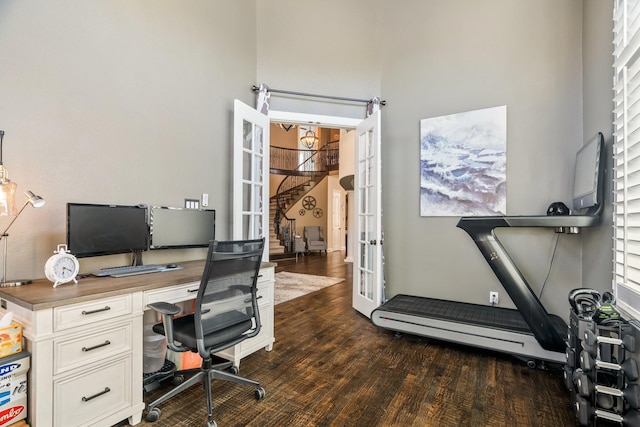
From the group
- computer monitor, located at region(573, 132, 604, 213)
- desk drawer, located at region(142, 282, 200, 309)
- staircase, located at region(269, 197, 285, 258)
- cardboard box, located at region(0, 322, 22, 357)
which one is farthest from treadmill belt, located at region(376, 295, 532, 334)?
staircase, located at region(269, 197, 285, 258)

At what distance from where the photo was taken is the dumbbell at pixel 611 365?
5.25 ft

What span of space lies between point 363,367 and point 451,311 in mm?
1135

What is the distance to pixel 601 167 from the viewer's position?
7.45 ft

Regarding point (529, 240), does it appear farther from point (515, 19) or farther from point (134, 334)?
point (134, 334)

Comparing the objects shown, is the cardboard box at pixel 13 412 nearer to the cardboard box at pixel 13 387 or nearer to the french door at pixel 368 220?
the cardboard box at pixel 13 387

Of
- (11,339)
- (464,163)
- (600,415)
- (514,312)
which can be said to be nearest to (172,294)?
(11,339)

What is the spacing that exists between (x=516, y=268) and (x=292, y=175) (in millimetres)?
9280

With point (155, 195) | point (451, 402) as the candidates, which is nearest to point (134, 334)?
point (155, 195)

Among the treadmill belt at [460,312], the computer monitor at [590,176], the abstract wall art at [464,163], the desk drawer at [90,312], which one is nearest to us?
the desk drawer at [90,312]

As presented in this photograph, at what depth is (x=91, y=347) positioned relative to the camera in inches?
65.3

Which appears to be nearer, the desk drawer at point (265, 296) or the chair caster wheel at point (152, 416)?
the chair caster wheel at point (152, 416)

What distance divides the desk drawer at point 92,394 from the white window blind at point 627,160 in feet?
9.52

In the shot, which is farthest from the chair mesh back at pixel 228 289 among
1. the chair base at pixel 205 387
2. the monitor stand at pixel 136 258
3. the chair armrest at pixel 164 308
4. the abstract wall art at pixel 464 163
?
the abstract wall art at pixel 464 163

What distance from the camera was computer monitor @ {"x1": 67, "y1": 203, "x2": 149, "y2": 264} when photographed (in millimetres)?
1949
